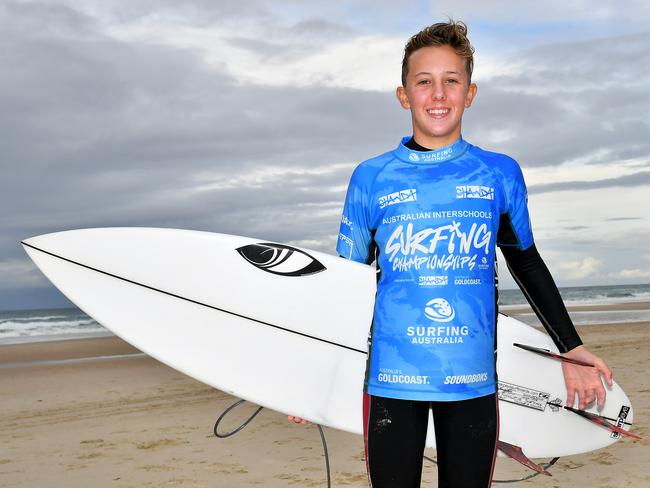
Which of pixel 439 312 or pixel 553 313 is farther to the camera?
pixel 553 313

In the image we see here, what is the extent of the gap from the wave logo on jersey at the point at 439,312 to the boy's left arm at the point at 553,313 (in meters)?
0.39

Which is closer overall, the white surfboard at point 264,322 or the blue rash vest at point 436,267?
the blue rash vest at point 436,267

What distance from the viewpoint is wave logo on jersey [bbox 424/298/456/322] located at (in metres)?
1.86

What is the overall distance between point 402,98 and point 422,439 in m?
1.06

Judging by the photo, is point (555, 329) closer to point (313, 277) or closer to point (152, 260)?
point (313, 277)

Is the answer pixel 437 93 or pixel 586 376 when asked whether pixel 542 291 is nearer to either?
pixel 586 376

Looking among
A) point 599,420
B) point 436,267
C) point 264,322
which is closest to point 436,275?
point 436,267

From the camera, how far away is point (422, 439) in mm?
1886

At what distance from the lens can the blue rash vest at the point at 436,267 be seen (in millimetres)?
1852

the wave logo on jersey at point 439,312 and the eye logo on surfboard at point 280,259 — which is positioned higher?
the eye logo on surfboard at point 280,259

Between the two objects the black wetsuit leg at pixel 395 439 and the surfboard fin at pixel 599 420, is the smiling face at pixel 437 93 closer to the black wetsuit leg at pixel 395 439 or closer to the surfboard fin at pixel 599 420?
the black wetsuit leg at pixel 395 439

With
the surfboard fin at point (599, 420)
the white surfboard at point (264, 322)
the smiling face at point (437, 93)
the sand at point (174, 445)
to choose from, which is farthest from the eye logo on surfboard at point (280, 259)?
the sand at point (174, 445)

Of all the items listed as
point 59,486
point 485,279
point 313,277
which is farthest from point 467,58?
point 59,486

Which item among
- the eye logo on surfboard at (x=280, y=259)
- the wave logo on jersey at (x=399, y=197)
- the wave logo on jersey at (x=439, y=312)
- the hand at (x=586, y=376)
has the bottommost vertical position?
the hand at (x=586, y=376)
